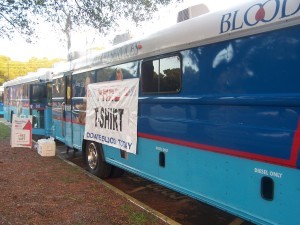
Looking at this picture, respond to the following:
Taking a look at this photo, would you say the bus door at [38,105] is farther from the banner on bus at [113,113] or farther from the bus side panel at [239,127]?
the bus side panel at [239,127]

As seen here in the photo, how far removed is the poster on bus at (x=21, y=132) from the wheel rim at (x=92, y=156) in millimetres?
3360

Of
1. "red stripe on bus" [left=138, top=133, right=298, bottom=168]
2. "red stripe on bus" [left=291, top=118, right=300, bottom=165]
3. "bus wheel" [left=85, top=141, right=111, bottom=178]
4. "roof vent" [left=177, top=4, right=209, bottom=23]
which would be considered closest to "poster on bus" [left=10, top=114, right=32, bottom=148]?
"bus wheel" [left=85, top=141, right=111, bottom=178]

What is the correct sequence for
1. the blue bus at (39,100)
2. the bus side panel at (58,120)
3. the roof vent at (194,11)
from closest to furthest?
the roof vent at (194,11)
the bus side panel at (58,120)
the blue bus at (39,100)

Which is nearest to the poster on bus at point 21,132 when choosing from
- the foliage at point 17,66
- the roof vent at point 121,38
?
the roof vent at point 121,38

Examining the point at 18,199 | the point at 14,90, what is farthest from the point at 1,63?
the point at 18,199

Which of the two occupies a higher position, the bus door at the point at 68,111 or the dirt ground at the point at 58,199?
the bus door at the point at 68,111

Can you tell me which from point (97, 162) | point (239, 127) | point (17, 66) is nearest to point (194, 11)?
point (239, 127)

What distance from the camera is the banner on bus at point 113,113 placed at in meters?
5.77

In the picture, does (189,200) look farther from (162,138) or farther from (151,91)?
(151,91)

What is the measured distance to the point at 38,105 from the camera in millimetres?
13898

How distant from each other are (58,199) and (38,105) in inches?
349

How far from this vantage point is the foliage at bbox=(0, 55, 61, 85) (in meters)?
58.8

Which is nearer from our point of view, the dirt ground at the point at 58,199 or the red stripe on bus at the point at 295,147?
the red stripe on bus at the point at 295,147

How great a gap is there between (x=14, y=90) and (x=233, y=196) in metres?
17.5
